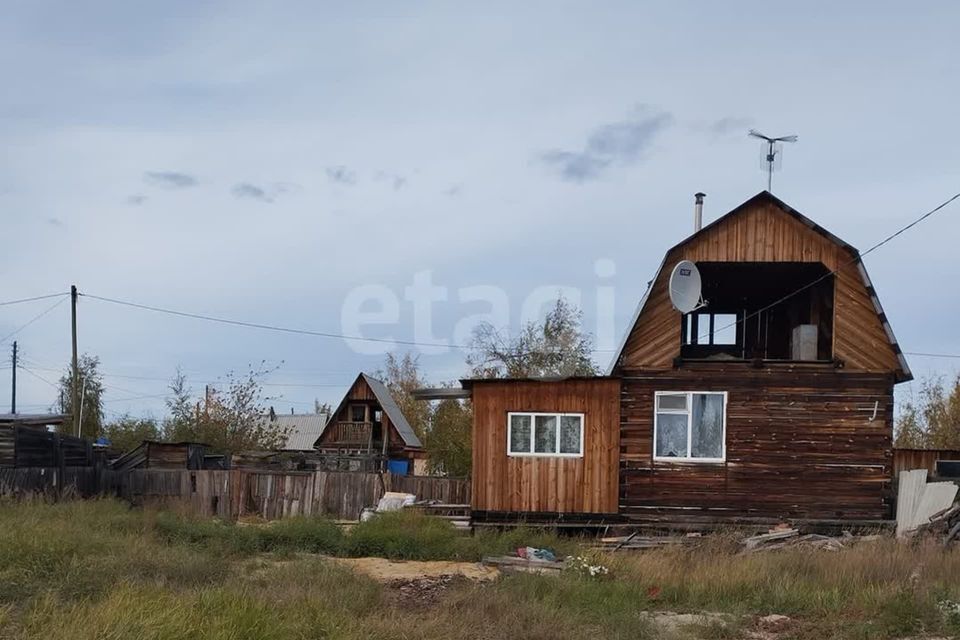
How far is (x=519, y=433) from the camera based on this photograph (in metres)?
19.4

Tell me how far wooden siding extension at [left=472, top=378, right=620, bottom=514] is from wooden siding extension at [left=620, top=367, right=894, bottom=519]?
728mm

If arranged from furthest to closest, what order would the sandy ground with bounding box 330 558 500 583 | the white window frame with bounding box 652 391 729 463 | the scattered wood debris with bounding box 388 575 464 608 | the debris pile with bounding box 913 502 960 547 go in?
the white window frame with bounding box 652 391 729 463
the debris pile with bounding box 913 502 960 547
the sandy ground with bounding box 330 558 500 583
the scattered wood debris with bounding box 388 575 464 608

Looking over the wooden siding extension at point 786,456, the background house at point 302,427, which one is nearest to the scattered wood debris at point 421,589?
the wooden siding extension at point 786,456

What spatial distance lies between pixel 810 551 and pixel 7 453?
58.9ft

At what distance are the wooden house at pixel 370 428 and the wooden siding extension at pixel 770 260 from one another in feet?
114

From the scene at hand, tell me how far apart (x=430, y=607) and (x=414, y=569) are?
5.35 meters

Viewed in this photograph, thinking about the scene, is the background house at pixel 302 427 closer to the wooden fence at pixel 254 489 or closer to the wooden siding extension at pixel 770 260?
the wooden fence at pixel 254 489

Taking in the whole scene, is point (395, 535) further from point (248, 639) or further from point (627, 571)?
point (248, 639)

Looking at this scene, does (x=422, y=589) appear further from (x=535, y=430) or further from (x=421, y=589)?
(x=535, y=430)

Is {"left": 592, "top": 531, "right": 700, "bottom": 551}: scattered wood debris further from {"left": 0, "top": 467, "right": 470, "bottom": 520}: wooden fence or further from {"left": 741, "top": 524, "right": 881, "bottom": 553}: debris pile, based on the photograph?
{"left": 0, "top": 467, "right": 470, "bottom": 520}: wooden fence

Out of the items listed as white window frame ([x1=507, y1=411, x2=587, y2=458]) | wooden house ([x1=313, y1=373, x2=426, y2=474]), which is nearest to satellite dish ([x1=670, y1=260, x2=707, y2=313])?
white window frame ([x1=507, y1=411, x2=587, y2=458])

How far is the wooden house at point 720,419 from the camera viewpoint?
1850cm

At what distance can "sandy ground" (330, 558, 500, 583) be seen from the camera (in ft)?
48.6

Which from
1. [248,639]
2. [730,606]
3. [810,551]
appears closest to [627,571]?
[730,606]
